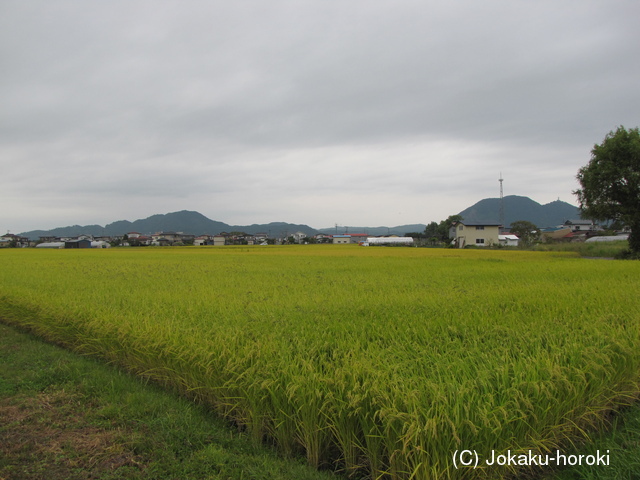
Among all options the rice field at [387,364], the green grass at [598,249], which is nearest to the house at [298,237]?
the green grass at [598,249]

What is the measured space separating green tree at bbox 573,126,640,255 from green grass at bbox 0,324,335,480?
1304 inches

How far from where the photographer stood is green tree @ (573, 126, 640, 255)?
26.5 metres

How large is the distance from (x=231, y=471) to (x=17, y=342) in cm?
618

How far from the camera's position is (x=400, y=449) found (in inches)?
88.7

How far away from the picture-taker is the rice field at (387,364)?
93.5 inches

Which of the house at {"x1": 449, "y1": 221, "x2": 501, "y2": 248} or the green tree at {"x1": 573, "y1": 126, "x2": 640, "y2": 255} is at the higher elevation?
the green tree at {"x1": 573, "y1": 126, "x2": 640, "y2": 255}

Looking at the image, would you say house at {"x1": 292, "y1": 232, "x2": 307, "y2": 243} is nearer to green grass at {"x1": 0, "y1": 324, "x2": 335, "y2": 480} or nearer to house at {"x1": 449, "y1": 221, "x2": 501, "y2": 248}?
house at {"x1": 449, "y1": 221, "x2": 501, "y2": 248}

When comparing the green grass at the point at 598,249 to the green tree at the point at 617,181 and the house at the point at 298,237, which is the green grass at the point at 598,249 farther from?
the house at the point at 298,237

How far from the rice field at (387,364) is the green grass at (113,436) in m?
0.22

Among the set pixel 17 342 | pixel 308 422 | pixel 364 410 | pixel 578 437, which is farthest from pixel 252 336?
pixel 17 342

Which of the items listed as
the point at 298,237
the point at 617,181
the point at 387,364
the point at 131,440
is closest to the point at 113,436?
the point at 131,440

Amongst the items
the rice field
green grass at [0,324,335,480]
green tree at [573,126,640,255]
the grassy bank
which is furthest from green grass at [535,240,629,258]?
green grass at [0,324,335,480]

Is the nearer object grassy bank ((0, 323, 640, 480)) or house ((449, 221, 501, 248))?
grassy bank ((0, 323, 640, 480))

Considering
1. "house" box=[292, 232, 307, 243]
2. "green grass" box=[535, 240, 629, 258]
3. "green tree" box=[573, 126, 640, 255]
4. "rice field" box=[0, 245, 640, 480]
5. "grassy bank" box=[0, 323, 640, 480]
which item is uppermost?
"green tree" box=[573, 126, 640, 255]
